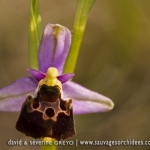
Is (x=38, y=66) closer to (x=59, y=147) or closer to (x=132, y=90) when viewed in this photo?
(x=59, y=147)

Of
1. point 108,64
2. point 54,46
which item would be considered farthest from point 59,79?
point 108,64

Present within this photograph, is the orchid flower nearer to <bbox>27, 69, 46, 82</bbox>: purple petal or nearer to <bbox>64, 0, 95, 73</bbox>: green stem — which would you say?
<bbox>27, 69, 46, 82</bbox>: purple petal

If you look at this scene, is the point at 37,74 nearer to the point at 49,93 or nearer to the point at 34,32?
the point at 49,93

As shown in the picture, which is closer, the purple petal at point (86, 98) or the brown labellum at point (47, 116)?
the brown labellum at point (47, 116)

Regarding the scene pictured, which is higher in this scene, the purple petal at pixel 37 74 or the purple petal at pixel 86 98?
the purple petal at pixel 37 74

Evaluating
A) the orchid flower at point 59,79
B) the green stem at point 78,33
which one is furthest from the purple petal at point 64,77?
the green stem at point 78,33

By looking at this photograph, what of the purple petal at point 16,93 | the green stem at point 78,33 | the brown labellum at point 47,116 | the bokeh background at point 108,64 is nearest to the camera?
the brown labellum at point 47,116

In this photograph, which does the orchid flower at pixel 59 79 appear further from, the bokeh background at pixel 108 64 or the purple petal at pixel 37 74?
the bokeh background at pixel 108 64
